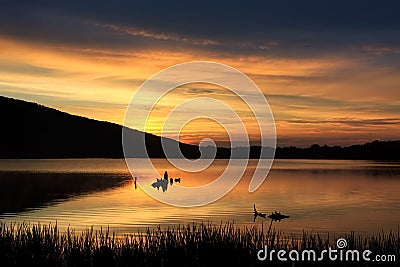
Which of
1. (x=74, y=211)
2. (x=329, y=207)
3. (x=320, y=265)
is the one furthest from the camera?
(x=329, y=207)

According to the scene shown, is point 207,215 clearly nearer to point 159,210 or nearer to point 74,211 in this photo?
point 159,210

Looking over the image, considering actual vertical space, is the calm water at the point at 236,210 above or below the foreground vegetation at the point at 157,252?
below

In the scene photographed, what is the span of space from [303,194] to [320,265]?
4043 centimetres

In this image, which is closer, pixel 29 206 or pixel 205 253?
pixel 205 253

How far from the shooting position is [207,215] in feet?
121

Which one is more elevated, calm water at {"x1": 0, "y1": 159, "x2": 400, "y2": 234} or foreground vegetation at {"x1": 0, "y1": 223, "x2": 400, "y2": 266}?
foreground vegetation at {"x1": 0, "y1": 223, "x2": 400, "y2": 266}

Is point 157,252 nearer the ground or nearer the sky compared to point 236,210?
nearer the sky

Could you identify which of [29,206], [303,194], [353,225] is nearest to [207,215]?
[353,225]

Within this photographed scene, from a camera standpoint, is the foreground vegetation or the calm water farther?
the calm water

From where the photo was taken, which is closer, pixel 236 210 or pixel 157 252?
pixel 157 252

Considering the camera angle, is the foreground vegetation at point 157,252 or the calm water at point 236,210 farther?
the calm water at point 236,210

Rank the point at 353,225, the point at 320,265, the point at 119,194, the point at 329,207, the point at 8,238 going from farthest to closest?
the point at 119,194
the point at 329,207
the point at 353,225
the point at 8,238
the point at 320,265

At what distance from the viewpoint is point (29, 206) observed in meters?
42.6

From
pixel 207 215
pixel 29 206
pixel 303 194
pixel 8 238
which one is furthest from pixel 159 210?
pixel 8 238
